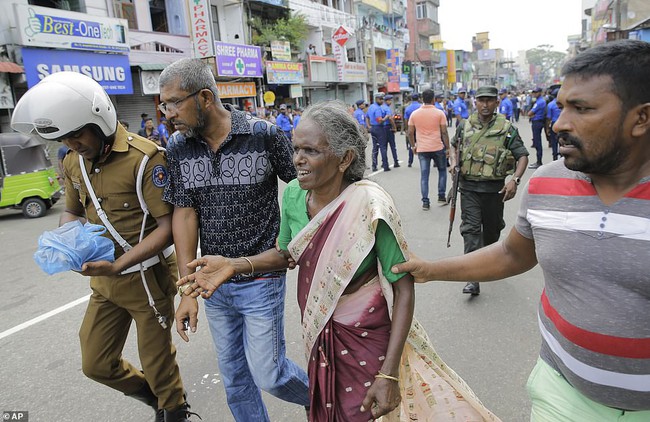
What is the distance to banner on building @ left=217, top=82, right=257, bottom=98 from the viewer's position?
19.3 metres

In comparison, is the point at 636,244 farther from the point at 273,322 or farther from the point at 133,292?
the point at 133,292

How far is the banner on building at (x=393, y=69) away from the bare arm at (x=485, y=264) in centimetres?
3714

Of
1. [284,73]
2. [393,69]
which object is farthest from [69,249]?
[393,69]

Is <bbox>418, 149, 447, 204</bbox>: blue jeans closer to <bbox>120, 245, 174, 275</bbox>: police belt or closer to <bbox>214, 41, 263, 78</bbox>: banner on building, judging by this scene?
<bbox>120, 245, 174, 275</bbox>: police belt

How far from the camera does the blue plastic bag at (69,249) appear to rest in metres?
2.09

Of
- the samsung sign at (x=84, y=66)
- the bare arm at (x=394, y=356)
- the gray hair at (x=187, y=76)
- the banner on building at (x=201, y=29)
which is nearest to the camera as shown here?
the bare arm at (x=394, y=356)

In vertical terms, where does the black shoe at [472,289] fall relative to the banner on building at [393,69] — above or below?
below

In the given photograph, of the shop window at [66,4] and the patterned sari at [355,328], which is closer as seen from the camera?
the patterned sari at [355,328]

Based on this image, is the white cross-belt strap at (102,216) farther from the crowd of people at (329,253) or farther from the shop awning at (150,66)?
the shop awning at (150,66)

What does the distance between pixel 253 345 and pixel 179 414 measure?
75cm

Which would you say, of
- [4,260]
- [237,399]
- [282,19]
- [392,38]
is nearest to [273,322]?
[237,399]

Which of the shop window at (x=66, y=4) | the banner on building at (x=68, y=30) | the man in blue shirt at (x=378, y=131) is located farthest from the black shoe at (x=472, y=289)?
the shop window at (x=66, y=4)

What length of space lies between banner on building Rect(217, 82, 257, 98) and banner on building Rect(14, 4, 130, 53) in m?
5.00

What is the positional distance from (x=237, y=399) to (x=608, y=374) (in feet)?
5.50
